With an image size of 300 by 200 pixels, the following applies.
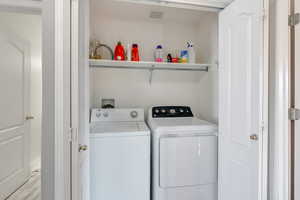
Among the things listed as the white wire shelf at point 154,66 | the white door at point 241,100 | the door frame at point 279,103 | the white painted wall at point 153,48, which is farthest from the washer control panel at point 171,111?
the door frame at point 279,103

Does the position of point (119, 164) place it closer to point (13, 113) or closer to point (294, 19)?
point (13, 113)

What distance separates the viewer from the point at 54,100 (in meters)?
0.93

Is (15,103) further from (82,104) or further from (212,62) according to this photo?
(212,62)

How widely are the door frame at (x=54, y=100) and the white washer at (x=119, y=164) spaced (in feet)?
2.26

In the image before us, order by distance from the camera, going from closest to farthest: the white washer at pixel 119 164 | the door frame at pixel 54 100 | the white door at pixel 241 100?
the door frame at pixel 54 100
the white door at pixel 241 100
the white washer at pixel 119 164

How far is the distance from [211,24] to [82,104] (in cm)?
195

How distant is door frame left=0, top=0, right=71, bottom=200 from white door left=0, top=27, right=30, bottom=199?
1528 millimetres

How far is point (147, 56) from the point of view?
8.11ft

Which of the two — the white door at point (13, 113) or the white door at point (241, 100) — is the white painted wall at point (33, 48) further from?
the white door at point (241, 100)

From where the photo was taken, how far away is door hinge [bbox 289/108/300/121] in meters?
1.10

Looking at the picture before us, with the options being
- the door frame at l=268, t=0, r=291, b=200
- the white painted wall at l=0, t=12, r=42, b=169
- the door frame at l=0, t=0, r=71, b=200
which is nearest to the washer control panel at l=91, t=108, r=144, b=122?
the door frame at l=0, t=0, r=71, b=200

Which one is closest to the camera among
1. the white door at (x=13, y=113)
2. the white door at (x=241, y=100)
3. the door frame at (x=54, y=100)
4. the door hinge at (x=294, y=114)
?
the door frame at (x=54, y=100)

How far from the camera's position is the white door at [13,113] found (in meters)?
1.97

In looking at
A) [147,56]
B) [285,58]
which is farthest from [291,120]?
[147,56]
